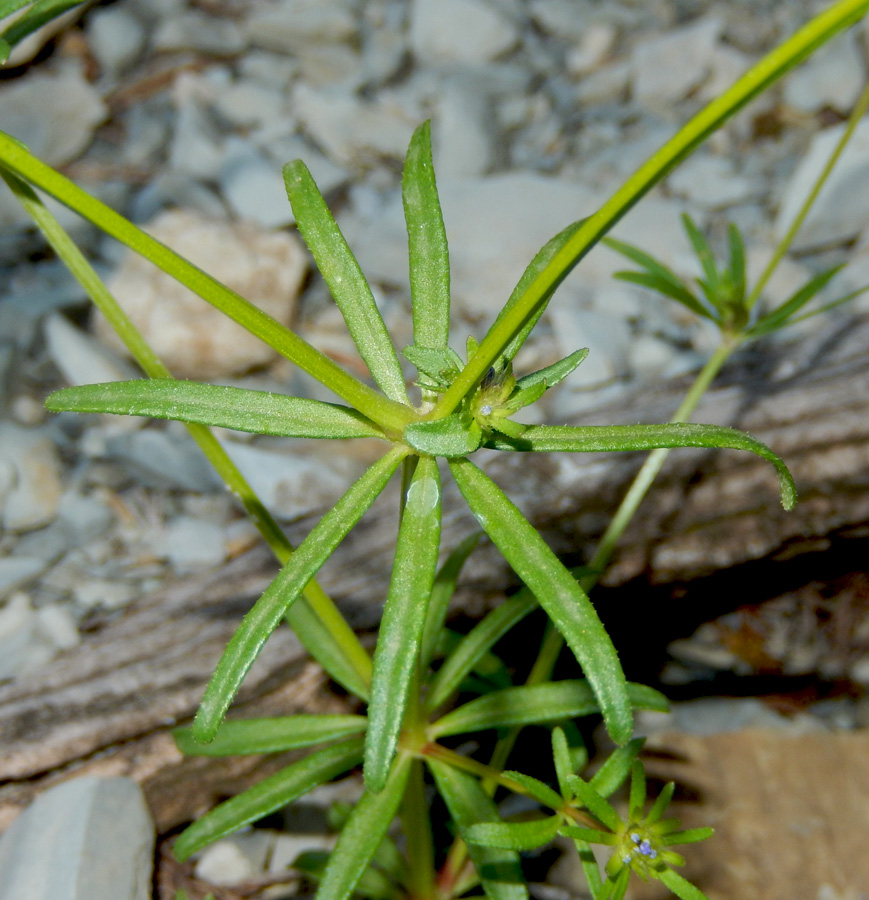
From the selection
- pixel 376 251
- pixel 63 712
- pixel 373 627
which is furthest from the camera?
pixel 376 251

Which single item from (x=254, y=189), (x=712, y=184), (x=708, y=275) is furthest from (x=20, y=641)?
(x=712, y=184)

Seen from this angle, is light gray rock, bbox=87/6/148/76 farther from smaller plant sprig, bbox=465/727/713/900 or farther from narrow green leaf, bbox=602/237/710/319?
smaller plant sprig, bbox=465/727/713/900

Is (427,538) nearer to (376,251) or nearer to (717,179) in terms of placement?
(376,251)

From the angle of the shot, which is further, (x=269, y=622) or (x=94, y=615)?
(x=94, y=615)

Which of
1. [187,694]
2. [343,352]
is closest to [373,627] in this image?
[187,694]

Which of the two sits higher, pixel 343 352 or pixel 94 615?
pixel 343 352

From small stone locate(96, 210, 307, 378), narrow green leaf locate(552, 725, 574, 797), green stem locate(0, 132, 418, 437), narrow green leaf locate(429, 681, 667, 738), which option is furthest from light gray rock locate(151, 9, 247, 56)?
narrow green leaf locate(552, 725, 574, 797)
